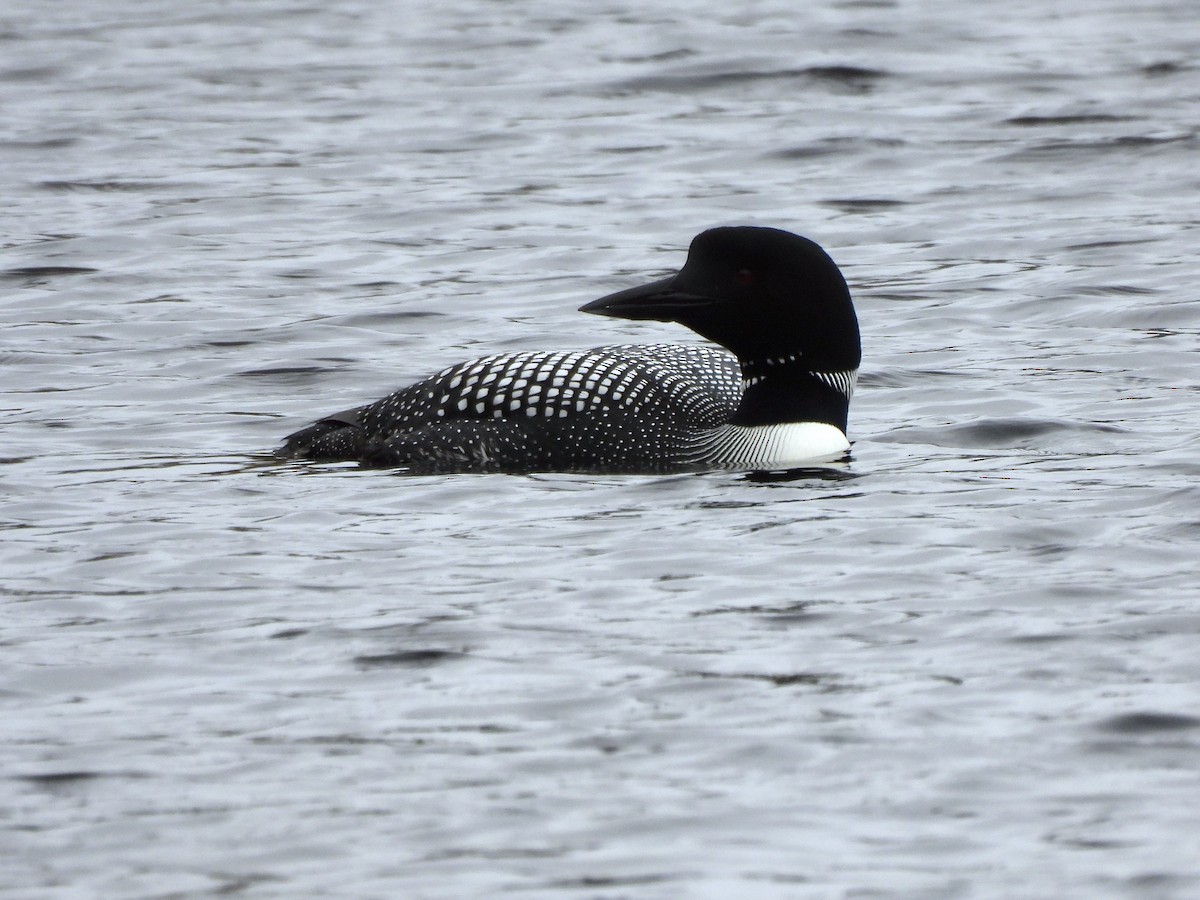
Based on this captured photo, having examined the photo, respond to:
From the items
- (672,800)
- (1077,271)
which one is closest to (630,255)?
(1077,271)

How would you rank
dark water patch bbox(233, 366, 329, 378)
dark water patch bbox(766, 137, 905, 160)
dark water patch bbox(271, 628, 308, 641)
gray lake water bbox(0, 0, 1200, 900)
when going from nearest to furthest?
gray lake water bbox(0, 0, 1200, 900) < dark water patch bbox(271, 628, 308, 641) < dark water patch bbox(233, 366, 329, 378) < dark water patch bbox(766, 137, 905, 160)

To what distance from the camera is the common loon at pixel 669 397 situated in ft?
21.0

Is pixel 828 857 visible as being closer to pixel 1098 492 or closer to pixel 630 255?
pixel 1098 492

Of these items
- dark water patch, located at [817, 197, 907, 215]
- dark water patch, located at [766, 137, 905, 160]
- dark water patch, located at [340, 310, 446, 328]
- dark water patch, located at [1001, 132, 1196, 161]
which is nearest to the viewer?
dark water patch, located at [340, 310, 446, 328]

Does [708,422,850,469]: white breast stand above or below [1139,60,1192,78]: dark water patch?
below

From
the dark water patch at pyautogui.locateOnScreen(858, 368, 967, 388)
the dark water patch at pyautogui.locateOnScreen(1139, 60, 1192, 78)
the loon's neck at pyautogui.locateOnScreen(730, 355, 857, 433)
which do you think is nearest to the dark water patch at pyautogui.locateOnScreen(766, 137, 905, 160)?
the dark water patch at pyautogui.locateOnScreen(1139, 60, 1192, 78)

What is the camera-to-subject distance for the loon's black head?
255 inches

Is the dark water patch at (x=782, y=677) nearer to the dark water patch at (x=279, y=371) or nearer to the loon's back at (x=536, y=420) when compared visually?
the loon's back at (x=536, y=420)

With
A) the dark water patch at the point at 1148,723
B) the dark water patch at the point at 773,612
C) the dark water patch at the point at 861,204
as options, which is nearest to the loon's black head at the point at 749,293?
the dark water patch at the point at 773,612

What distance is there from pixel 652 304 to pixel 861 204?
433 cm

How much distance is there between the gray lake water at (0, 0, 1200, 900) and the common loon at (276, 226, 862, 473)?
0.13m

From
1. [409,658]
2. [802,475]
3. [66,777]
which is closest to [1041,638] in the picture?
[409,658]

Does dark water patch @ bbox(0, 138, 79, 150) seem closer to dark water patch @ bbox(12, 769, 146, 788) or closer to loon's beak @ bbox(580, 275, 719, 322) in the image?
loon's beak @ bbox(580, 275, 719, 322)

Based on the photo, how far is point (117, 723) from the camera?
4.29 metres
